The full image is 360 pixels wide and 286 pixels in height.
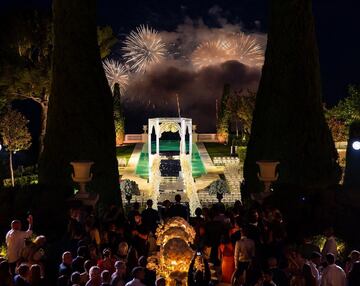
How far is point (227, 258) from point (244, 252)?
2.51ft

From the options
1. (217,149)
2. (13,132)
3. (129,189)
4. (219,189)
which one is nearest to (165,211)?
(129,189)

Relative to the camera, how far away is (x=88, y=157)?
13.8 m

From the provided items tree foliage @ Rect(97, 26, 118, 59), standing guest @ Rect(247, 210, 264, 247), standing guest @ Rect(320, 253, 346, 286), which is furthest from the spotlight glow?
tree foliage @ Rect(97, 26, 118, 59)

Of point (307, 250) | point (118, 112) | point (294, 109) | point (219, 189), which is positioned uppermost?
point (294, 109)

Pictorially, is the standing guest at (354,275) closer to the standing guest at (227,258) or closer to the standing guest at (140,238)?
the standing guest at (227,258)

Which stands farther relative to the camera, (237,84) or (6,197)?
(237,84)

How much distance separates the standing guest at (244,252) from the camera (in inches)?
313

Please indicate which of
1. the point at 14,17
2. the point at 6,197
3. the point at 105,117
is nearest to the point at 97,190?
the point at 105,117

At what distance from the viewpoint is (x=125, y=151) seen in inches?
1421

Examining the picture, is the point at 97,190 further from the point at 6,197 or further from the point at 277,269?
the point at 277,269

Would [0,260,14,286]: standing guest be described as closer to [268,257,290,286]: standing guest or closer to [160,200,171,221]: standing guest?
[268,257,290,286]: standing guest

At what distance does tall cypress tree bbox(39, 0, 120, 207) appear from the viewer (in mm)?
13719

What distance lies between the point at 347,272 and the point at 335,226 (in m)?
2.96

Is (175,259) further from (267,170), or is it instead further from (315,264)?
(267,170)
